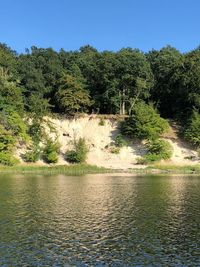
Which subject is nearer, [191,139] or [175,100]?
[191,139]

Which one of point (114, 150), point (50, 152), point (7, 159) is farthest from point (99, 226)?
point (114, 150)

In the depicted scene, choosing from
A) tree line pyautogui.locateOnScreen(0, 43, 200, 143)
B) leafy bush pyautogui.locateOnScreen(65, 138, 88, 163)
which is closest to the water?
leafy bush pyautogui.locateOnScreen(65, 138, 88, 163)

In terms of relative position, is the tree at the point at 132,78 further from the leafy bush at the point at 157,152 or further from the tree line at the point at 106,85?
the leafy bush at the point at 157,152

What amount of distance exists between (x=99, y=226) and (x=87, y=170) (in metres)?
40.3

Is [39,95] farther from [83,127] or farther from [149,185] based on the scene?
[149,185]

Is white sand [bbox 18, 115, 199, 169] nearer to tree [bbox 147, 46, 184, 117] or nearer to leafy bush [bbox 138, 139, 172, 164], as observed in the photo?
leafy bush [bbox 138, 139, 172, 164]

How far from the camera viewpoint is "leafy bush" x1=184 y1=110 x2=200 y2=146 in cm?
7169

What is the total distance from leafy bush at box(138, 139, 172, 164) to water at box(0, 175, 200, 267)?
25922 mm

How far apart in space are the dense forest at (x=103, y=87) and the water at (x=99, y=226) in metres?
33.0

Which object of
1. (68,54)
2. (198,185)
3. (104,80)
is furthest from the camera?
(68,54)

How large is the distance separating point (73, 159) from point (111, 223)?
43.9 metres

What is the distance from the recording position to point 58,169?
6400 centimetres

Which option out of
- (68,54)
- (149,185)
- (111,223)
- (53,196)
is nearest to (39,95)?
(68,54)

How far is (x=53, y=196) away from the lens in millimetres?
36875
